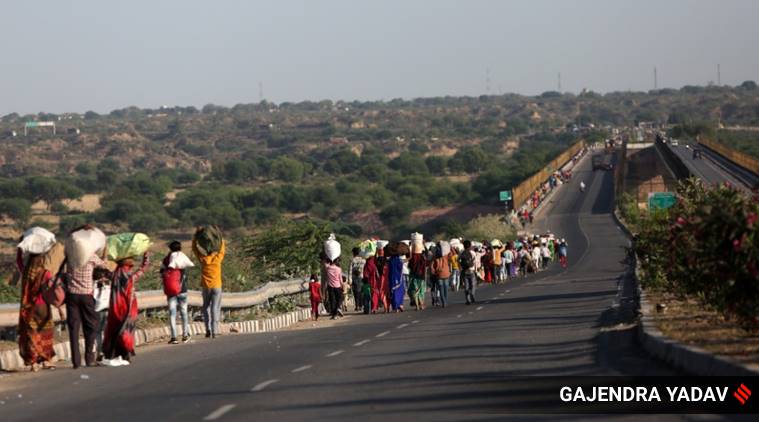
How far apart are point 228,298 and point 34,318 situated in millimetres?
10828

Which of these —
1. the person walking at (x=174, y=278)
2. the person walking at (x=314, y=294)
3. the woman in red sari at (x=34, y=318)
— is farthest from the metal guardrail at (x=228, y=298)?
the person walking at (x=174, y=278)

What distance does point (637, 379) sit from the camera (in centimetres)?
1422

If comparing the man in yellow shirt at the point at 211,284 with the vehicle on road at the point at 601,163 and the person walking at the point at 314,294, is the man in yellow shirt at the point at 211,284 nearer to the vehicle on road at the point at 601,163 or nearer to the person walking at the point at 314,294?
the person walking at the point at 314,294

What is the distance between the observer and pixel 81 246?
19547 mm

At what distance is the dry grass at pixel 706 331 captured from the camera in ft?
48.7

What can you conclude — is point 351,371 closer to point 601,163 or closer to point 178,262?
point 178,262

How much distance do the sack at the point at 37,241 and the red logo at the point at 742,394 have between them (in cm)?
984

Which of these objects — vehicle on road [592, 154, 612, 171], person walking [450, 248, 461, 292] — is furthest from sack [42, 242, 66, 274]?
vehicle on road [592, 154, 612, 171]

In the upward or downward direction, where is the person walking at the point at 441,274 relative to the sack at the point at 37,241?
downward

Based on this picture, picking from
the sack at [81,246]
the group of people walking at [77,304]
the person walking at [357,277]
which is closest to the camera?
the group of people walking at [77,304]

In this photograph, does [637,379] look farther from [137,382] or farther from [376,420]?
[137,382]

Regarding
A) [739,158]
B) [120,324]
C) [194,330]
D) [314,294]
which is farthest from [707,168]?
[120,324]

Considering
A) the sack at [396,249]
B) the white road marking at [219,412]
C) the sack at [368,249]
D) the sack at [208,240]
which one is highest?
the sack at [208,240]

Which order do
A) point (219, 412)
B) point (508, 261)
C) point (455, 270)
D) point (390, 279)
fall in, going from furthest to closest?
1. point (508, 261)
2. point (455, 270)
3. point (390, 279)
4. point (219, 412)
